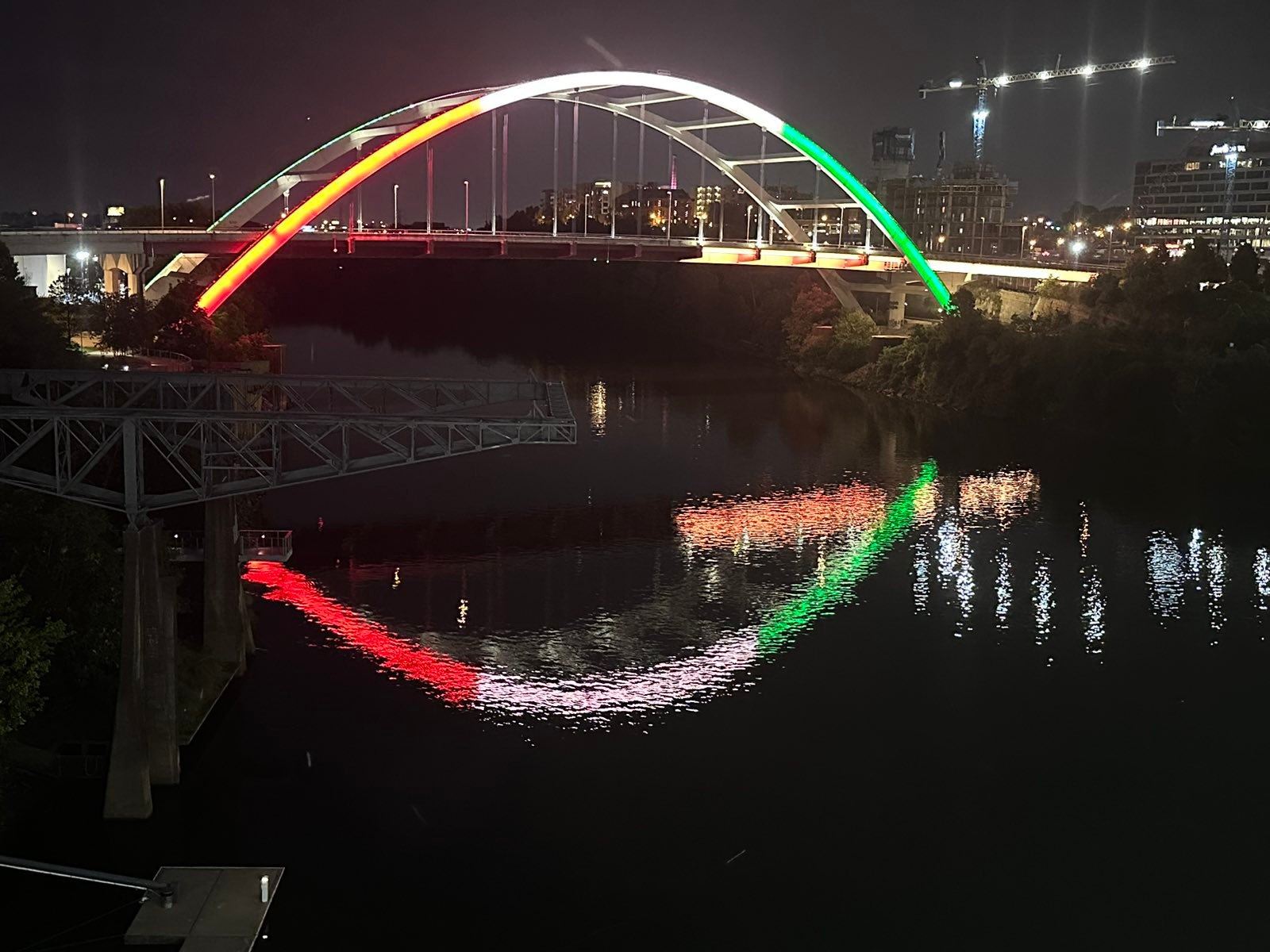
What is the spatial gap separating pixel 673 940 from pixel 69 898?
6.87 m

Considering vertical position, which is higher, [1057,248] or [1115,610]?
[1057,248]

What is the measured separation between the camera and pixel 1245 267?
4825 cm

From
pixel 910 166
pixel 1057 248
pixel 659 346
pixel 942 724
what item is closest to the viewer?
Result: pixel 942 724

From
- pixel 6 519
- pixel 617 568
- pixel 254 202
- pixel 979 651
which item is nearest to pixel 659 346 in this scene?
pixel 254 202

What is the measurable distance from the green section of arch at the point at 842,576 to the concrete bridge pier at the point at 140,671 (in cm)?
1075

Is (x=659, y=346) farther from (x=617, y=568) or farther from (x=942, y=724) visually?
(x=942, y=724)

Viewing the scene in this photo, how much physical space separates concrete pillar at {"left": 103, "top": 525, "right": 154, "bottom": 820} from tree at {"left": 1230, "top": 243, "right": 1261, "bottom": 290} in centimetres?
4382

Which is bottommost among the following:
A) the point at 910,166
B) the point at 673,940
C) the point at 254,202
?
the point at 673,940

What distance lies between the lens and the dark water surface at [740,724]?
15148mm

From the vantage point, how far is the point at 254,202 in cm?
4247

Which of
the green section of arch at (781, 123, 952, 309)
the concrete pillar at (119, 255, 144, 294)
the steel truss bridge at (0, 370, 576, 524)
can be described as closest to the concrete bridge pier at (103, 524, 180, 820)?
the steel truss bridge at (0, 370, 576, 524)

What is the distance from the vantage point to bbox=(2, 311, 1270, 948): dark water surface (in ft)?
49.7

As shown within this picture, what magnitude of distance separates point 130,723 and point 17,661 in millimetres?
1707

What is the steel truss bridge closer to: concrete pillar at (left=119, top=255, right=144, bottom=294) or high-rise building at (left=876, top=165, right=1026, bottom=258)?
concrete pillar at (left=119, top=255, right=144, bottom=294)
